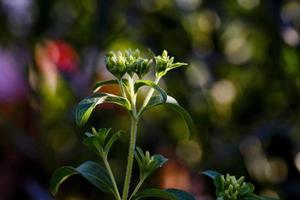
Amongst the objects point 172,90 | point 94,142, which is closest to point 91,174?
point 94,142

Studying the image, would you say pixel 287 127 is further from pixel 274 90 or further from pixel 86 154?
pixel 86 154

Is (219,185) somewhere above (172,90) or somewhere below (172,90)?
above

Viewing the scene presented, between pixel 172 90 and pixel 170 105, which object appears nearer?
pixel 170 105

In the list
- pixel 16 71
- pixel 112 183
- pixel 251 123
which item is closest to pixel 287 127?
pixel 251 123

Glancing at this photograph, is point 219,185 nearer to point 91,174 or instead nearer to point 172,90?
point 91,174

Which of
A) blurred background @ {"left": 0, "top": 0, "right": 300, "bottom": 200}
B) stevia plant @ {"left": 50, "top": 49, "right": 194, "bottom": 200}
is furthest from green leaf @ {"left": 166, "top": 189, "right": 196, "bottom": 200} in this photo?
blurred background @ {"left": 0, "top": 0, "right": 300, "bottom": 200}

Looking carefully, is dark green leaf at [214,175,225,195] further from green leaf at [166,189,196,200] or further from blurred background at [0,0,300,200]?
blurred background at [0,0,300,200]
